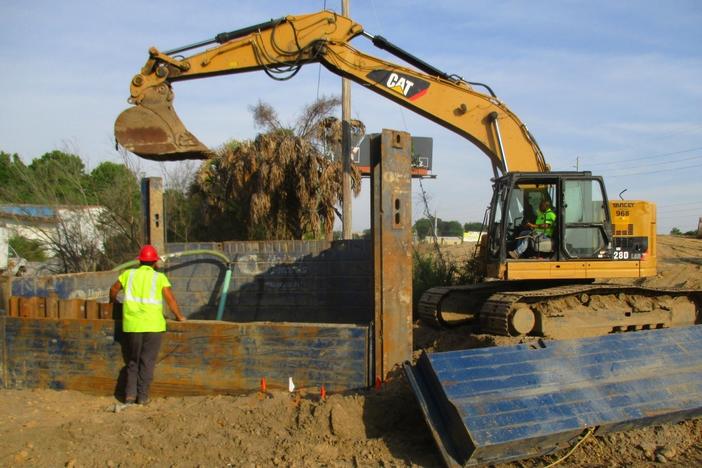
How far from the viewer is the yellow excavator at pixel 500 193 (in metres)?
8.32

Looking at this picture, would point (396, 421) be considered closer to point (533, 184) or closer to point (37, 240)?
point (533, 184)

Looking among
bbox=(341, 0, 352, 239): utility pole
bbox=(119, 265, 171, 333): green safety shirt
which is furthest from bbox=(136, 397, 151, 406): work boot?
bbox=(341, 0, 352, 239): utility pole

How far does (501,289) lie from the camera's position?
920cm

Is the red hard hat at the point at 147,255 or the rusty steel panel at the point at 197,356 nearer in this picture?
the rusty steel panel at the point at 197,356

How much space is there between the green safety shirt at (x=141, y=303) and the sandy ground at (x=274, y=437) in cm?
88

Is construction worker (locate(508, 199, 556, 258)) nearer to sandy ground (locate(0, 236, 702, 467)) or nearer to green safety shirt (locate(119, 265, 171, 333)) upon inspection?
sandy ground (locate(0, 236, 702, 467))

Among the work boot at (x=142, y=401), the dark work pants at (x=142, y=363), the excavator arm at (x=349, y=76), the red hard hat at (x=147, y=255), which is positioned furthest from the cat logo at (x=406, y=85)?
the work boot at (x=142, y=401)

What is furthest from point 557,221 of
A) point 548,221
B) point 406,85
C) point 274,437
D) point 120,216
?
point 120,216

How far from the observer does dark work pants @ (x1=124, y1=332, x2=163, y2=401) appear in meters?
6.64

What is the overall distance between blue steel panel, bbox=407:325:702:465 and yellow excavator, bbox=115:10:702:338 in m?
2.07

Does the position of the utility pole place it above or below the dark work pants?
above

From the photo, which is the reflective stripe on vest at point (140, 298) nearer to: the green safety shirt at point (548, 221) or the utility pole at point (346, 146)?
the green safety shirt at point (548, 221)

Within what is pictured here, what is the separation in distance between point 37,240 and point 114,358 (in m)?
9.18

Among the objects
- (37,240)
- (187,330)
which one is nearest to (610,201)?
(187,330)
